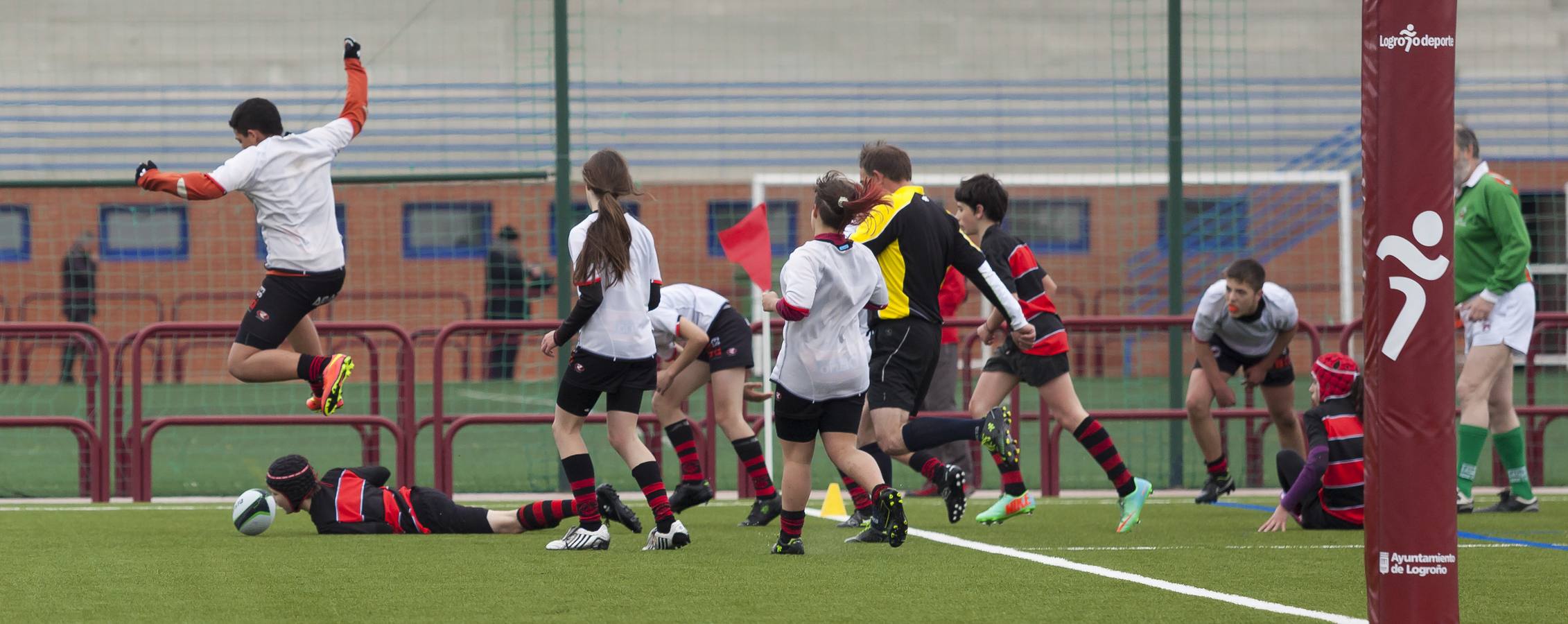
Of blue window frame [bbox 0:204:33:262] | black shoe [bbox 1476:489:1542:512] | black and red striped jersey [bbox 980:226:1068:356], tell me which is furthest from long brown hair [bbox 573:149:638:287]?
blue window frame [bbox 0:204:33:262]

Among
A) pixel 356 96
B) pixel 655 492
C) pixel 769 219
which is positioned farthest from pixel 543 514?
pixel 769 219

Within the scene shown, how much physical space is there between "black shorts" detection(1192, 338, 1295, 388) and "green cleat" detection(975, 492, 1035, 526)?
72.5 inches

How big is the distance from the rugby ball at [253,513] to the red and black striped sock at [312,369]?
54 cm

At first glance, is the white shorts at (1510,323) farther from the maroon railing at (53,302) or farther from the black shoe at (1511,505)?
the maroon railing at (53,302)

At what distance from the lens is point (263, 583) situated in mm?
5473

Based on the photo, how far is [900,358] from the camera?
7145 mm

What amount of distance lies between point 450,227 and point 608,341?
294 inches

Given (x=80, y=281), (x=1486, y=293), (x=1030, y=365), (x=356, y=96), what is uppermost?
(x=356, y=96)

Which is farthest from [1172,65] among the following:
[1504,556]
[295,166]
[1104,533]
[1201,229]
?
[295,166]

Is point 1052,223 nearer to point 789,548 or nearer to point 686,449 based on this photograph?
point 686,449

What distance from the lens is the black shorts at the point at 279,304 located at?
24.4ft

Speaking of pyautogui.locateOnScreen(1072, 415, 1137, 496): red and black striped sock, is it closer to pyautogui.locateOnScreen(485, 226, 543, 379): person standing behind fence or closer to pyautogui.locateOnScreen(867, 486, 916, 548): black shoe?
pyautogui.locateOnScreen(867, 486, 916, 548): black shoe

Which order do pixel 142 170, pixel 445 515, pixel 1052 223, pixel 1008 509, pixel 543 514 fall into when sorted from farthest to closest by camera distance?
pixel 1052 223, pixel 1008 509, pixel 445 515, pixel 543 514, pixel 142 170

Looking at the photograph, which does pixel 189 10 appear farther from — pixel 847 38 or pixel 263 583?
pixel 263 583
